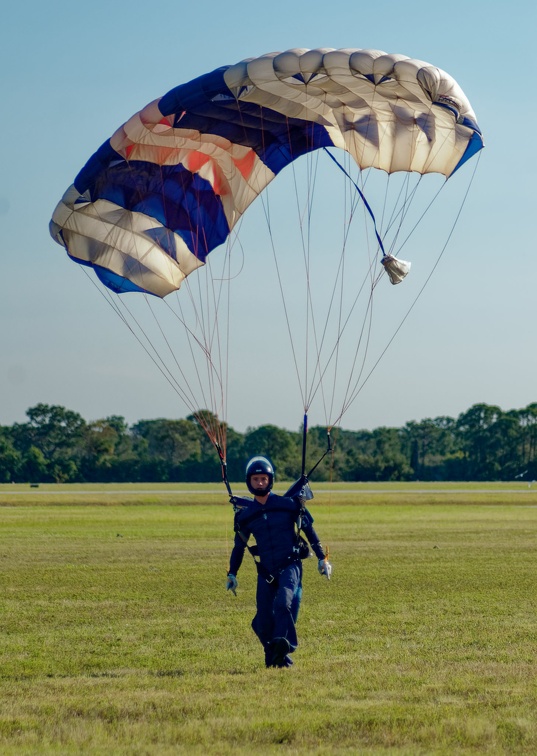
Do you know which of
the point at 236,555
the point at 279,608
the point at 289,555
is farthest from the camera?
the point at 236,555

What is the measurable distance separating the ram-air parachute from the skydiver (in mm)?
4076

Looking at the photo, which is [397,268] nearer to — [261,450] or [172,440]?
[261,450]

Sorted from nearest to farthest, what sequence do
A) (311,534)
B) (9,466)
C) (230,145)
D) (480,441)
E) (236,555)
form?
(311,534) < (236,555) < (230,145) < (9,466) < (480,441)

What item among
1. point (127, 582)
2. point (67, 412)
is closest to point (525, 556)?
→ point (127, 582)

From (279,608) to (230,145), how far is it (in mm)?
6578

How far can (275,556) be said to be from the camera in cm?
917

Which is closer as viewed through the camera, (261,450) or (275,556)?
(275,556)

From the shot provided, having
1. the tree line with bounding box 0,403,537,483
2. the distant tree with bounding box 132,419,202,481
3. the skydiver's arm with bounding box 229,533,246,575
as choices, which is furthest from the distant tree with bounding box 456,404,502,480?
the skydiver's arm with bounding box 229,533,246,575

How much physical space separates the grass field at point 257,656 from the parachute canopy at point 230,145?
15.3 ft

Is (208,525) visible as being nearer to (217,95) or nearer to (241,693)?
(217,95)

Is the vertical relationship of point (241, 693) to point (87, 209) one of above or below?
below

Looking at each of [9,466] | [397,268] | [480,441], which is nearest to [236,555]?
[397,268]

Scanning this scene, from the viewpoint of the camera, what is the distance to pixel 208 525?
3066 centimetres

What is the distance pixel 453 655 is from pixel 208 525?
865 inches
